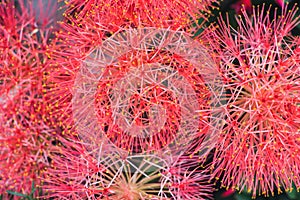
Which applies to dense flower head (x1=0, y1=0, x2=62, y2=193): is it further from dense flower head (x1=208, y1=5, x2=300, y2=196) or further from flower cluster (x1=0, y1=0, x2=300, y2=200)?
dense flower head (x1=208, y1=5, x2=300, y2=196)

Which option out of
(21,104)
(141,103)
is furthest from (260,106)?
(21,104)

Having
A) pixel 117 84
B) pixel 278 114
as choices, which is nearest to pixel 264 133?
pixel 278 114

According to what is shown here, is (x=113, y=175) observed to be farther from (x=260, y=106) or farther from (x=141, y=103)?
(x=260, y=106)

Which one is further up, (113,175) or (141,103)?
(141,103)

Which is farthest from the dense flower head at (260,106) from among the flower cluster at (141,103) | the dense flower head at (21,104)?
the dense flower head at (21,104)

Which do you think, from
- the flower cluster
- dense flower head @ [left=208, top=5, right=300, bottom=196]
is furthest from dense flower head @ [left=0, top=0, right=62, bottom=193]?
dense flower head @ [left=208, top=5, right=300, bottom=196]

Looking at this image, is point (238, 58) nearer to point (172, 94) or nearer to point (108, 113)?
point (172, 94)

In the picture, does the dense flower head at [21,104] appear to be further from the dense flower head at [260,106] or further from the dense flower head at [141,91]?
the dense flower head at [260,106]
